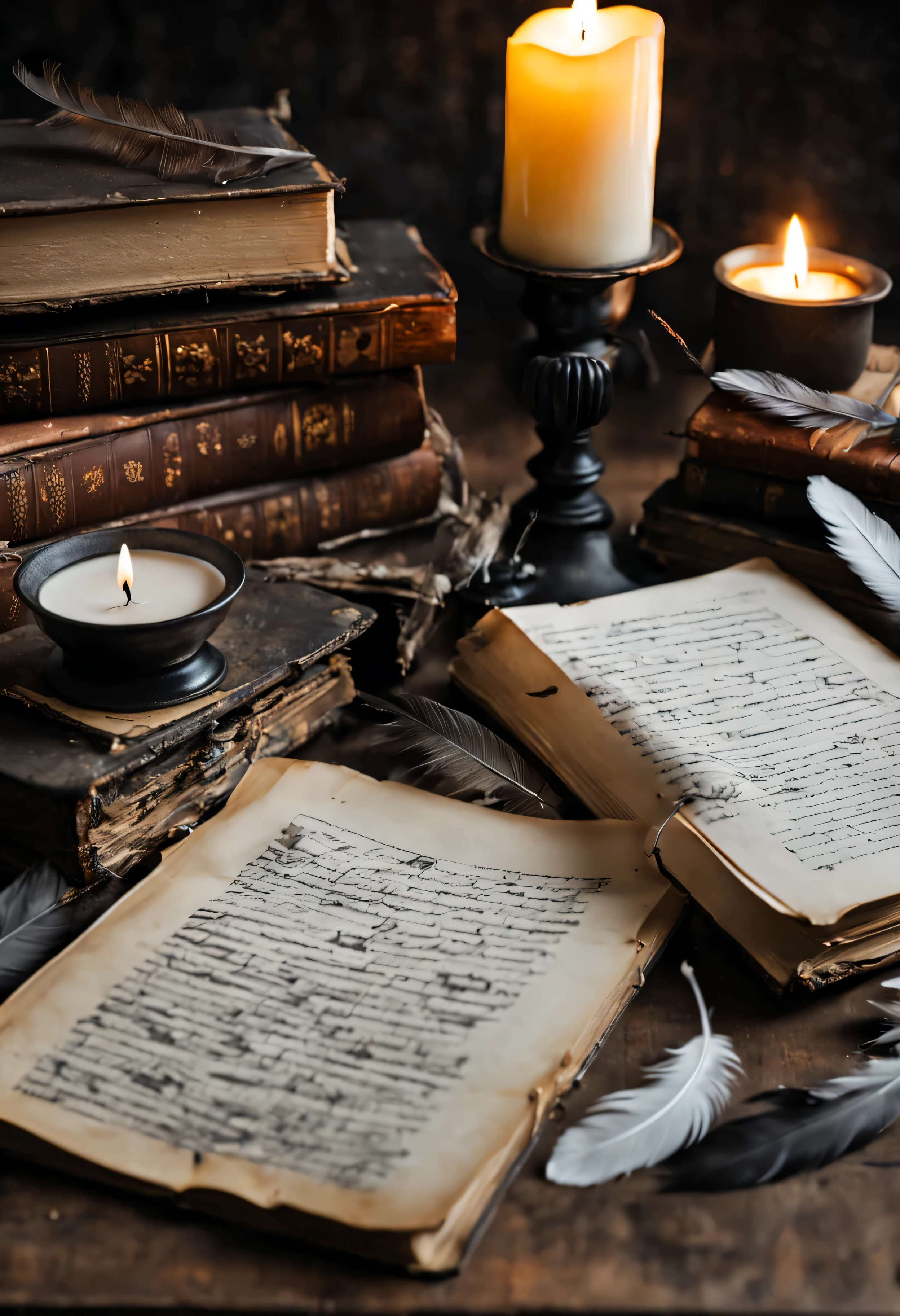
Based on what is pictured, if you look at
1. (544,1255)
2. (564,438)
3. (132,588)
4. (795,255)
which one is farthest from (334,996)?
(795,255)

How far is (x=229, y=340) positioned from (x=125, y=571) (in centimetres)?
29

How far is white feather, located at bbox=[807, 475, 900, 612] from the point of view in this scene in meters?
1.00

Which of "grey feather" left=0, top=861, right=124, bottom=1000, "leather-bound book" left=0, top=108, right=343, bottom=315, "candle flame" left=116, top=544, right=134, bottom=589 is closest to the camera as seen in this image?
"grey feather" left=0, top=861, right=124, bottom=1000

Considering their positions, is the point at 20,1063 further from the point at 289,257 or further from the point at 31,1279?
the point at 289,257

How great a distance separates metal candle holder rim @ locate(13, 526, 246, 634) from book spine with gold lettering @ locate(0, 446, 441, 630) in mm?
139

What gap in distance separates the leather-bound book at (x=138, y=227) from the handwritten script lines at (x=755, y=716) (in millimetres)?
396

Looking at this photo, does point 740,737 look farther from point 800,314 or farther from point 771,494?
point 800,314

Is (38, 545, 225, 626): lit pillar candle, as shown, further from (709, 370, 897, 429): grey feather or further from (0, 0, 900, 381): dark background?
(0, 0, 900, 381): dark background

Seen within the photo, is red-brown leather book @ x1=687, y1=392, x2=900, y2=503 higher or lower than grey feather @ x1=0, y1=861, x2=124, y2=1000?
higher

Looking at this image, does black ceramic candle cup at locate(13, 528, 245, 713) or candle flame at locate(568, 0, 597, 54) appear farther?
candle flame at locate(568, 0, 597, 54)

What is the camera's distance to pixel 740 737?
0.89m

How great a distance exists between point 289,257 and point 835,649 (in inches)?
22.2

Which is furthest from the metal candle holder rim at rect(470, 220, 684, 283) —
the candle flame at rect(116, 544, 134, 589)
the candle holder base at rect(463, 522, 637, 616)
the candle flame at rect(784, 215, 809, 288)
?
the candle flame at rect(116, 544, 134, 589)

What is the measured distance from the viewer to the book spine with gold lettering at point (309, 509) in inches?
42.5
